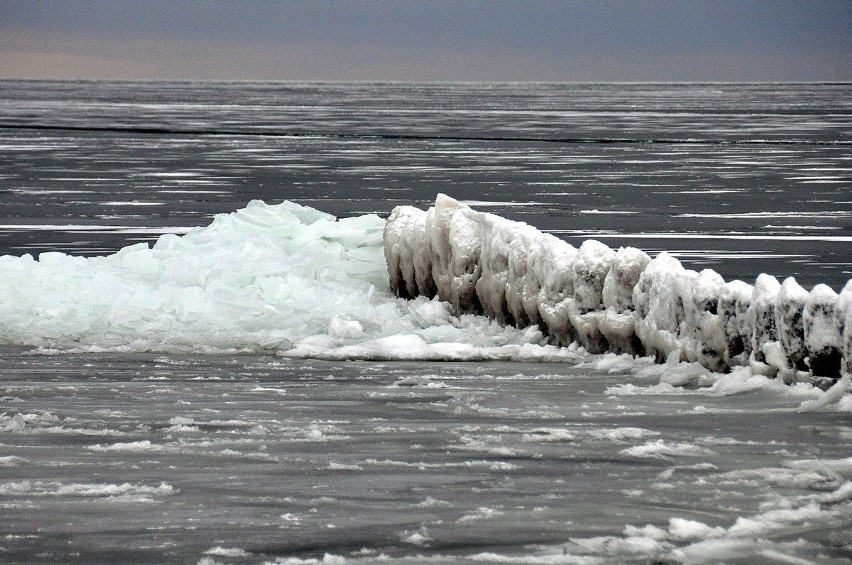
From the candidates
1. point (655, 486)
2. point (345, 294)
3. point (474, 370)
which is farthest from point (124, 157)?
point (655, 486)

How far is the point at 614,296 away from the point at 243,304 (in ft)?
9.91

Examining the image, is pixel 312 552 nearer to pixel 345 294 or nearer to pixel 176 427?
pixel 176 427

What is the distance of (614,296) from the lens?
987 cm

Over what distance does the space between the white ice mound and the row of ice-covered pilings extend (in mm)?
151

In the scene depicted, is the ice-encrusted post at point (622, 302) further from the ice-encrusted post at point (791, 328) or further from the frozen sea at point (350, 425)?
the ice-encrusted post at point (791, 328)

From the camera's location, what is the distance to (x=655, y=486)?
6188mm

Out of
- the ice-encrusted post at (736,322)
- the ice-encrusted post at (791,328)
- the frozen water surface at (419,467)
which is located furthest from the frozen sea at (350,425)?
the ice-encrusted post at (736,322)

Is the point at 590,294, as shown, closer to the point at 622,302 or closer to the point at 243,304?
the point at 622,302

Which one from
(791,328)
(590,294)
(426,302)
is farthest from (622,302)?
(426,302)

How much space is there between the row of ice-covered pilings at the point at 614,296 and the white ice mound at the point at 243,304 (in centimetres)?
15

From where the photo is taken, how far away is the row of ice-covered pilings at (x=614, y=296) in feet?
27.0

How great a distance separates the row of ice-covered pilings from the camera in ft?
27.0

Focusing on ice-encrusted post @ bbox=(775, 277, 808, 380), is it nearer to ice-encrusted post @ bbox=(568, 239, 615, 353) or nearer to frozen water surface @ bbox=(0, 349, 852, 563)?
frozen water surface @ bbox=(0, 349, 852, 563)

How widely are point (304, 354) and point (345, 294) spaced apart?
2.32m
